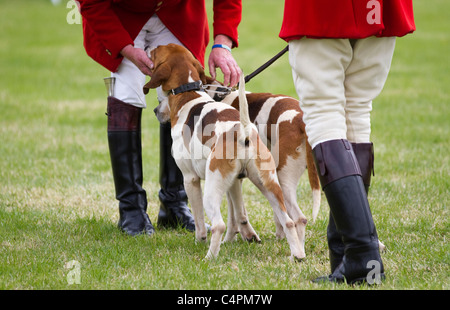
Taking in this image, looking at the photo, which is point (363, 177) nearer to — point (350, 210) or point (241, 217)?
point (350, 210)

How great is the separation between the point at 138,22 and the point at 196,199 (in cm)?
129

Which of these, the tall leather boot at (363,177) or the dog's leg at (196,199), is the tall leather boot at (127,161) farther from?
the tall leather boot at (363,177)

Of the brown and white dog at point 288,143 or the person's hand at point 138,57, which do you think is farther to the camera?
the person's hand at point 138,57

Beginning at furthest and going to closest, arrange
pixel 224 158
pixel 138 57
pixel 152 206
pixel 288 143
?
pixel 152 206
pixel 138 57
pixel 288 143
pixel 224 158

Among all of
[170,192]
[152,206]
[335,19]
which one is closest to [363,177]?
[335,19]

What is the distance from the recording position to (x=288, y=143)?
159 inches

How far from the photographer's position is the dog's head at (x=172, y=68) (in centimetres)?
417

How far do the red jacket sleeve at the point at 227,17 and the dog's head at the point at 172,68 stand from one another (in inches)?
18.5

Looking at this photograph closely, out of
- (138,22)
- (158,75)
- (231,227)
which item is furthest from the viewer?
(138,22)

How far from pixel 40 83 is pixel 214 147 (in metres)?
9.72

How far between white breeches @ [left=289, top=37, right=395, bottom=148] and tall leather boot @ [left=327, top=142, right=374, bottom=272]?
13 cm

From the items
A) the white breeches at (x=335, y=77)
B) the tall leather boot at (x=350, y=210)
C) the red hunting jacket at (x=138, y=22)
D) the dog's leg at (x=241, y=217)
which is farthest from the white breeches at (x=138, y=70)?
the tall leather boot at (x=350, y=210)

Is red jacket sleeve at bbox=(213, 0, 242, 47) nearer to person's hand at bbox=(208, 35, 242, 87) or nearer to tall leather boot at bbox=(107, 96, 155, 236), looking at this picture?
person's hand at bbox=(208, 35, 242, 87)
